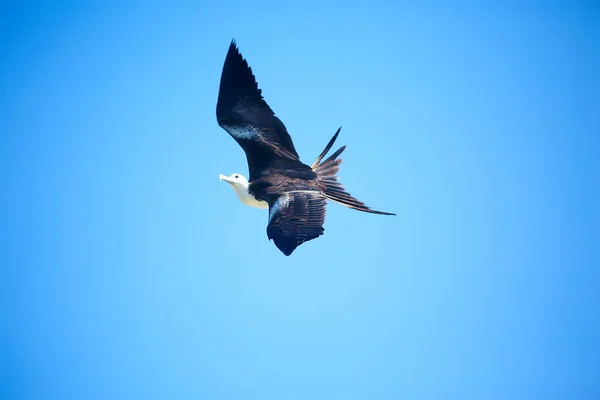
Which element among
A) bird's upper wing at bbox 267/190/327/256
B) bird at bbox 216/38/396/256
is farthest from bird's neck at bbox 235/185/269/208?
bird's upper wing at bbox 267/190/327/256

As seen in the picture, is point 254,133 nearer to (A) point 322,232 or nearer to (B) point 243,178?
(B) point 243,178

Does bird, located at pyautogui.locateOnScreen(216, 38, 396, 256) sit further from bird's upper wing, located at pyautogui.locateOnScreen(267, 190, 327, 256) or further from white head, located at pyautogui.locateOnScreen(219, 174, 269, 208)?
bird's upper wing, located at pyautogui.locateOnScreen(267, 190, 327, 256)

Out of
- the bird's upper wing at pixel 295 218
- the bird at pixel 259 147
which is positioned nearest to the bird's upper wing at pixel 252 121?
the bird at pixel 259 147

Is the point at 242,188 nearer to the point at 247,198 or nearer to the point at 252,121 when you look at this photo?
the point at 247,198

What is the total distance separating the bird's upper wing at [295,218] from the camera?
8.84 meters

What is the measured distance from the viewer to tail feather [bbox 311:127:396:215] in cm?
1058

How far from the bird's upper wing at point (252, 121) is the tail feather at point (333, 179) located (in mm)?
497

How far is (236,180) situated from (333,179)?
4.66 ft

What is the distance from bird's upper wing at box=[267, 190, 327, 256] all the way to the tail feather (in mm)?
395

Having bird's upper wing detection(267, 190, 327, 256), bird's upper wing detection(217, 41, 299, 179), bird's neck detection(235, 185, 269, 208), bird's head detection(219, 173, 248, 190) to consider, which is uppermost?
bird's upper wing detection(217, 41, 299, 179)

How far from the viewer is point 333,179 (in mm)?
11148

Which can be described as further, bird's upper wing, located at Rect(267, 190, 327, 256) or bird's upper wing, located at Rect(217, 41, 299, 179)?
bird's upper wing, located at Rect(217, 41, 299, 179)

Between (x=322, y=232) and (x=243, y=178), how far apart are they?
234cm

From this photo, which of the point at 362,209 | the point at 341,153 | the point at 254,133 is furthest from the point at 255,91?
the point at 362,209
